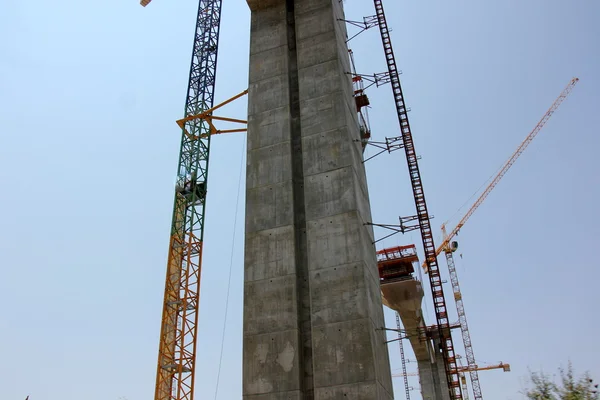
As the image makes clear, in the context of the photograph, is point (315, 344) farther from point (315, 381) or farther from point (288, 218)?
point (288, 218)

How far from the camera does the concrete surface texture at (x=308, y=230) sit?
2102cm

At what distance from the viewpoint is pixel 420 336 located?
150ft

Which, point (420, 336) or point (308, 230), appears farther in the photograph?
point (420, 336)

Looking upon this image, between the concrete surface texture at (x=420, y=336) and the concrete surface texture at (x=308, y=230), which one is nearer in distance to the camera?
the concrete surface texture at (x=308, y=230)

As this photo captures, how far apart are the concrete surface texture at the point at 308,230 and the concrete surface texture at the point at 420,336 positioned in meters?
24.1

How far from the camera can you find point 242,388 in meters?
21.5

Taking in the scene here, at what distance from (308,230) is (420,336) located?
86.8 feet

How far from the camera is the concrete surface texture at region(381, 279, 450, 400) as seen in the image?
48000 mm

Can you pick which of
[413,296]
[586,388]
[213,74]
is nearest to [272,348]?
[586,388]

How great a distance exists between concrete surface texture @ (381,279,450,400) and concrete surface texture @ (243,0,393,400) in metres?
24.1

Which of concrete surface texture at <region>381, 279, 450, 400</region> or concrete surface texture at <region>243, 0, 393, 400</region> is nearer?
concrete surface texture at <region>243, 0, 393, 400</region>

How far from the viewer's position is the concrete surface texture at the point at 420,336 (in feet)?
157

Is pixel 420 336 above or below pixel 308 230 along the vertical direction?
below

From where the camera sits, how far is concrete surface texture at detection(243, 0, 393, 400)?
68.9ft
